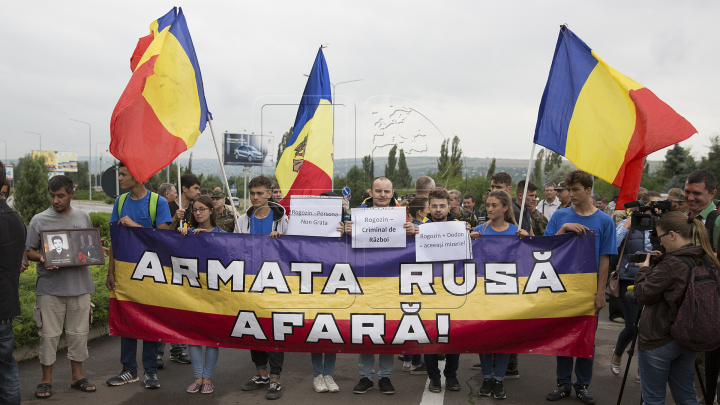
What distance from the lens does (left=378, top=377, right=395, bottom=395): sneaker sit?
4.83 m

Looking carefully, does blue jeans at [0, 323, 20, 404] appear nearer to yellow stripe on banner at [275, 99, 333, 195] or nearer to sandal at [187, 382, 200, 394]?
sandal at [187, 382, 200, 394]

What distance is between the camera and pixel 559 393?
4.72 m

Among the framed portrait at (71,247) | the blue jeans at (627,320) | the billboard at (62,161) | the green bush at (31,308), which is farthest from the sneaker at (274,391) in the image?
the billboard at (62,161)

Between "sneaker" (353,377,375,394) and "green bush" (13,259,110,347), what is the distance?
3.72 metres

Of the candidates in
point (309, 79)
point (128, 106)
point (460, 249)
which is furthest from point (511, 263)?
point (309, 79)

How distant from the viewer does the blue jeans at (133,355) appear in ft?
16.3

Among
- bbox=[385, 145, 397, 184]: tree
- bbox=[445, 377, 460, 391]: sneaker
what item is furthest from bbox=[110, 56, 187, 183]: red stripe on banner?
bbox=[445, 377, 460, 391]: sneaker

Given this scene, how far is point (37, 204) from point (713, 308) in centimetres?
2281

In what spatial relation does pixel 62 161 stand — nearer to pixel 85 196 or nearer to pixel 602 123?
pixel 85 196

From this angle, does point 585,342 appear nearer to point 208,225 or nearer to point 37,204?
point 208,225

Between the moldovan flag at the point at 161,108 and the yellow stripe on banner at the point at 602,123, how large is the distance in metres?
3.77

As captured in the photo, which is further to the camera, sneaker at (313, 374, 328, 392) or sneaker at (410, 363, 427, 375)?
sneaker at (410, 363, 427, 375)

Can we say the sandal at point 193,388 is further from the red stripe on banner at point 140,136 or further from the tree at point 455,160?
the tree at point 455,160

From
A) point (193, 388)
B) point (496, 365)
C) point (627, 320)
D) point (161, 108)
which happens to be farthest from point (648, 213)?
point (161, 108)
